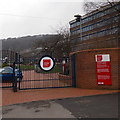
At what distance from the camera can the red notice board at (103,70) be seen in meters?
9.88

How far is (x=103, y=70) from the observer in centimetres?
→ 995

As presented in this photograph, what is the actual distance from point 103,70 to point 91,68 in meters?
0.71

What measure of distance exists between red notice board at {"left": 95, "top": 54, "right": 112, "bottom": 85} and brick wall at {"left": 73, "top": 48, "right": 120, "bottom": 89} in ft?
0.56

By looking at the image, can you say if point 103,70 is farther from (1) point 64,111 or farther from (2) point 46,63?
(1) point 64,111

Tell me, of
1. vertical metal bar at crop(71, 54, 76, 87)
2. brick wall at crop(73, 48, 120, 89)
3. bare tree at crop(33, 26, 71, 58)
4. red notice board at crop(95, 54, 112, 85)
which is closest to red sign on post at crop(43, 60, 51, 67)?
vertical metal bar at crop(71, 54, 76, 87)

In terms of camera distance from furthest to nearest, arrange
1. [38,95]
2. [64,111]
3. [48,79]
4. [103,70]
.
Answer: [48,79], [103,70], [38,95], [64,111]

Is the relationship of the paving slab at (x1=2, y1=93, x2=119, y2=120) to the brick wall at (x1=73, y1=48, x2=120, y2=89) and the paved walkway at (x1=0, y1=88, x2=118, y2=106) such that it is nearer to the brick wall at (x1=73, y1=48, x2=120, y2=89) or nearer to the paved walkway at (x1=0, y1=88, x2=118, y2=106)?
the paved walkway at (x1=0, y1=88, x2=118, y2=106)

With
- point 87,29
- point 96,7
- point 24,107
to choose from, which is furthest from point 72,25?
point 24,107

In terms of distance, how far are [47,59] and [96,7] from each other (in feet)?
39.6

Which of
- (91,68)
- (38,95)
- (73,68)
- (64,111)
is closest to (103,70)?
(91,68)

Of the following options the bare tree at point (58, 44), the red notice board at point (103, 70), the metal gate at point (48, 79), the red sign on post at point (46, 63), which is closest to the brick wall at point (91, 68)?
the red notice board at point (103, 70)

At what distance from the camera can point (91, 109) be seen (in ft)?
19.4

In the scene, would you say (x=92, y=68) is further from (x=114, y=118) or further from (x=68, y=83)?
(x=114, y=118)

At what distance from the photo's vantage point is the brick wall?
386 inches
